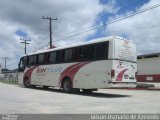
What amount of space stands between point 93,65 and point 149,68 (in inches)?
993

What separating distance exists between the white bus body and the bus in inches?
812

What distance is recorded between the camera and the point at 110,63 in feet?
59.7

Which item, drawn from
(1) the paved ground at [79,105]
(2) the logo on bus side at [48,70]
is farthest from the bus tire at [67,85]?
(1) the paved ground at [79,105]

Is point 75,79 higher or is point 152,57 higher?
point 152,57

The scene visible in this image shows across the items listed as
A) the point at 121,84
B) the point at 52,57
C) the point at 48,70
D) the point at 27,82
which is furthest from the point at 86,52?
the point at 27,82

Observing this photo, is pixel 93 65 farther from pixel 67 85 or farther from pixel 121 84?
pixel 67 85

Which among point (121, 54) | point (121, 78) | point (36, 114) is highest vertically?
point (121, 54)

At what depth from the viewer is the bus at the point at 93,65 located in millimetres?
18328

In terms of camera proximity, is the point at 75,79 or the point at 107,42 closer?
the point at 107,42

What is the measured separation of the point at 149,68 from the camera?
43.2 m

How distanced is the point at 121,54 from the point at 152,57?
24.9 m

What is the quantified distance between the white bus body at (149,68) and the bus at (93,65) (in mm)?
20625

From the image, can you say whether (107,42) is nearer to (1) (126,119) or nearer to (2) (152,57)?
(1) (126,119)

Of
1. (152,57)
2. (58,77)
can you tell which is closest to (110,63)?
(58,77)
